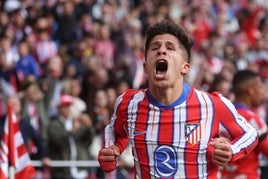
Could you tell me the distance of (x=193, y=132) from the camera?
675 cm

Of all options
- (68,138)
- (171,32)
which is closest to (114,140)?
(171,32)

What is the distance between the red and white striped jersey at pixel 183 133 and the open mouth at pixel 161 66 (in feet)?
0.97

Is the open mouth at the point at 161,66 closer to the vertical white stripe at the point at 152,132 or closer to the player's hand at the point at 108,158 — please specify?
the vertical white stripe at the point at 152,132

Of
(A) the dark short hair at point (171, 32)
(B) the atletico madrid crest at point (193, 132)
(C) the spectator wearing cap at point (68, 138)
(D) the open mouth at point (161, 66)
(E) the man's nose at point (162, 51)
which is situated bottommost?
(C) the spectator wearing cap at point (68, 138)

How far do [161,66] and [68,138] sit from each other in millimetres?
6084

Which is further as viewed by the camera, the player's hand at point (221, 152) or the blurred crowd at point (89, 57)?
the blurred crowd at point (89, 57)

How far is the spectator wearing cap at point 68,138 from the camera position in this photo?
12.6 meters

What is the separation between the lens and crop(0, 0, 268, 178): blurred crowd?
12.8 meters

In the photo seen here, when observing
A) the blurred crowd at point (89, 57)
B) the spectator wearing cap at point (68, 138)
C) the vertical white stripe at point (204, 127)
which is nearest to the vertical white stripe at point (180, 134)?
the vertical white stripe at point (204, 127)

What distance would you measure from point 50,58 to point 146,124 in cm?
749

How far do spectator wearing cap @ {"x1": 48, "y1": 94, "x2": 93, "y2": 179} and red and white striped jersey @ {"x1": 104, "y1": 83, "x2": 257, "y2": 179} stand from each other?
5.70 metres

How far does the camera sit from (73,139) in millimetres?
12688

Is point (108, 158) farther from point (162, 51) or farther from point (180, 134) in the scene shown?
point (162, 51)

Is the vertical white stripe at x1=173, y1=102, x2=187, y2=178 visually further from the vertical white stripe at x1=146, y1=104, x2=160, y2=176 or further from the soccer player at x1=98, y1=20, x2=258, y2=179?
the vertical white stripe at x1=146, y1=104, x2=160, y2=176
